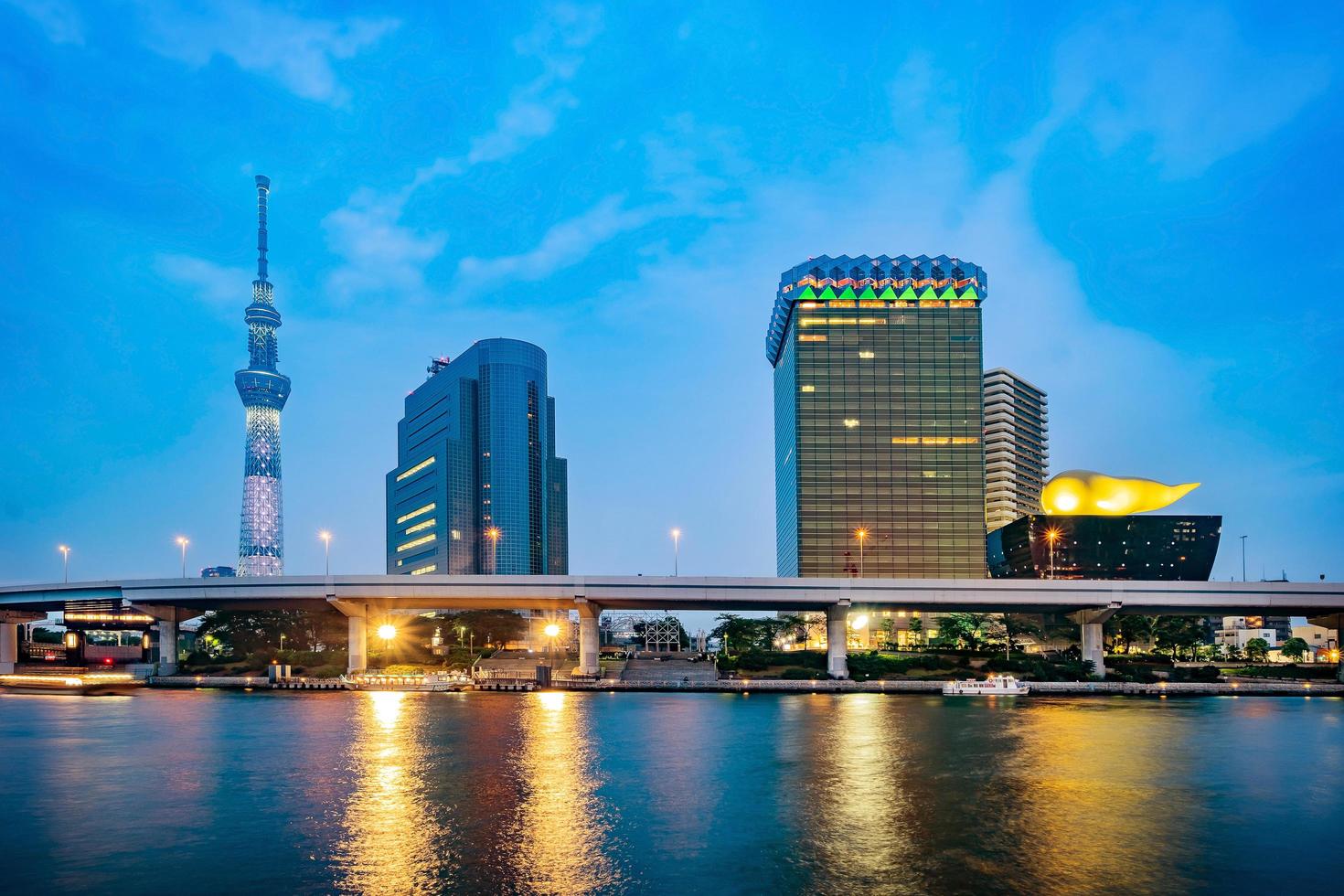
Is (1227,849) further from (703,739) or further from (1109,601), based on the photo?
(1109,601)

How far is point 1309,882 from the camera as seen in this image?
32906mm

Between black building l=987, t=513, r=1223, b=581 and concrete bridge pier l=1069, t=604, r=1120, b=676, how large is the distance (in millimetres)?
52296

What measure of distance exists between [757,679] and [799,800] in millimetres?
68521

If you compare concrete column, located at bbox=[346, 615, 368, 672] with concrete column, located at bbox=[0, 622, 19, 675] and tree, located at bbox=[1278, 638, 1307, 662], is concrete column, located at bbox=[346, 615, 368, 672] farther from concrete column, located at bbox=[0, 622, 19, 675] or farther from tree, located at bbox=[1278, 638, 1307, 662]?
tree, located at bbox=[1278, 638, 1307, 662]


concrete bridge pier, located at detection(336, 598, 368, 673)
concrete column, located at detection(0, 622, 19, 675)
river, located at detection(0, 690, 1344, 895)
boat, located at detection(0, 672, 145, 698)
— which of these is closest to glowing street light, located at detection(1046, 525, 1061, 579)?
river, located at detection(0, 690, 1344, 895)

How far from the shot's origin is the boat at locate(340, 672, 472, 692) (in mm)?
108250

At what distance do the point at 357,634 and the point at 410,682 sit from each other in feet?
57.0

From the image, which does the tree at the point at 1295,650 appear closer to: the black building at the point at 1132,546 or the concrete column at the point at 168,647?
the black building at the point at 1132,546

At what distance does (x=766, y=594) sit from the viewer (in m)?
115

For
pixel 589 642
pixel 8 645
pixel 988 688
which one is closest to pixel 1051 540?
pixel 988 688

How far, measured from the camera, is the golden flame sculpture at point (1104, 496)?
6609 inches

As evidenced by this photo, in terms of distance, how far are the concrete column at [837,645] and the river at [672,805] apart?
35.7 metres

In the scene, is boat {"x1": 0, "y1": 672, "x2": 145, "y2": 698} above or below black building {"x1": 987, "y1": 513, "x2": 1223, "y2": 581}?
below

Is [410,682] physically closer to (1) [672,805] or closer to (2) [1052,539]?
(1) [672,805]
